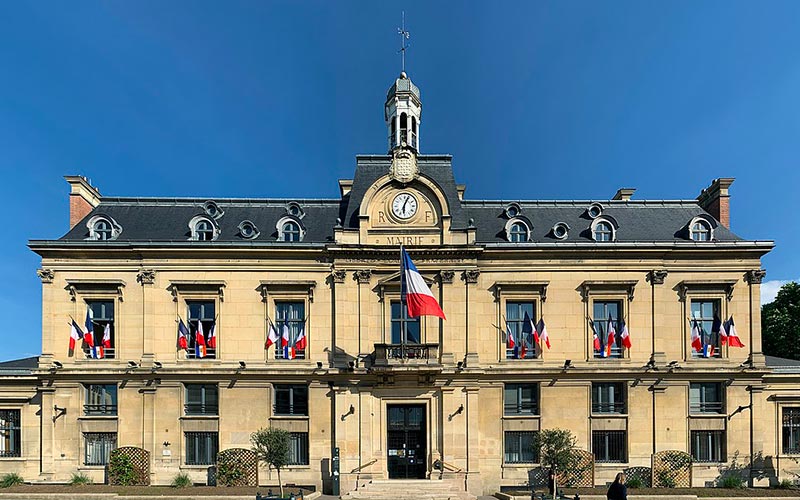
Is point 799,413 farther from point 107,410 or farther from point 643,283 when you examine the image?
point 107,410

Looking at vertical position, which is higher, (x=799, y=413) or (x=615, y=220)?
(x=615, y=220)

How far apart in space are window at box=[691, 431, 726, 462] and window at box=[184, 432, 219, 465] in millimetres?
28276

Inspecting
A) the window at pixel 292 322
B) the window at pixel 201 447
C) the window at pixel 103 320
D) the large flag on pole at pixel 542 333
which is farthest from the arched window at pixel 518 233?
the window at pixel 103 320

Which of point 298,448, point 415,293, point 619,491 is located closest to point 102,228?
point 298,448

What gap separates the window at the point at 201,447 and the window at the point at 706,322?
2915cm

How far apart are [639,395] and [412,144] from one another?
68.6 ft

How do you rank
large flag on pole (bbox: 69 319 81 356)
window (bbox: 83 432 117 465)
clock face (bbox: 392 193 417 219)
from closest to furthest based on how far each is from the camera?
large flag on pole (bbox: 69 319 81 356)
window (bbox: 83 432 117 465)
clock face (bbox: 392 193 417 219)

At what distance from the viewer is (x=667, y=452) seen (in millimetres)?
32500

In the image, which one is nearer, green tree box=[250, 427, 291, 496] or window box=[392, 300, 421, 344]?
green tree box=[250, 427, 291, 496]

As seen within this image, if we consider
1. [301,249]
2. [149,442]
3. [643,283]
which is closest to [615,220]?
[643,283]

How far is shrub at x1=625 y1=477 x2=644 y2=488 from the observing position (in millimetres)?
31266

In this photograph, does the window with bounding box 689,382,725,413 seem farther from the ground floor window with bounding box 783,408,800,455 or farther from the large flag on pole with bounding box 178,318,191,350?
the large flag on pole with bounding box 178,318,191,350

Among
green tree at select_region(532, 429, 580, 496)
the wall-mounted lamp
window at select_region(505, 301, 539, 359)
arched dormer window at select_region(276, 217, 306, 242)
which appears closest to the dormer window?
the wall-mounted lamp

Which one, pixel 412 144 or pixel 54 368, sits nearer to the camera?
pixel 54 368
